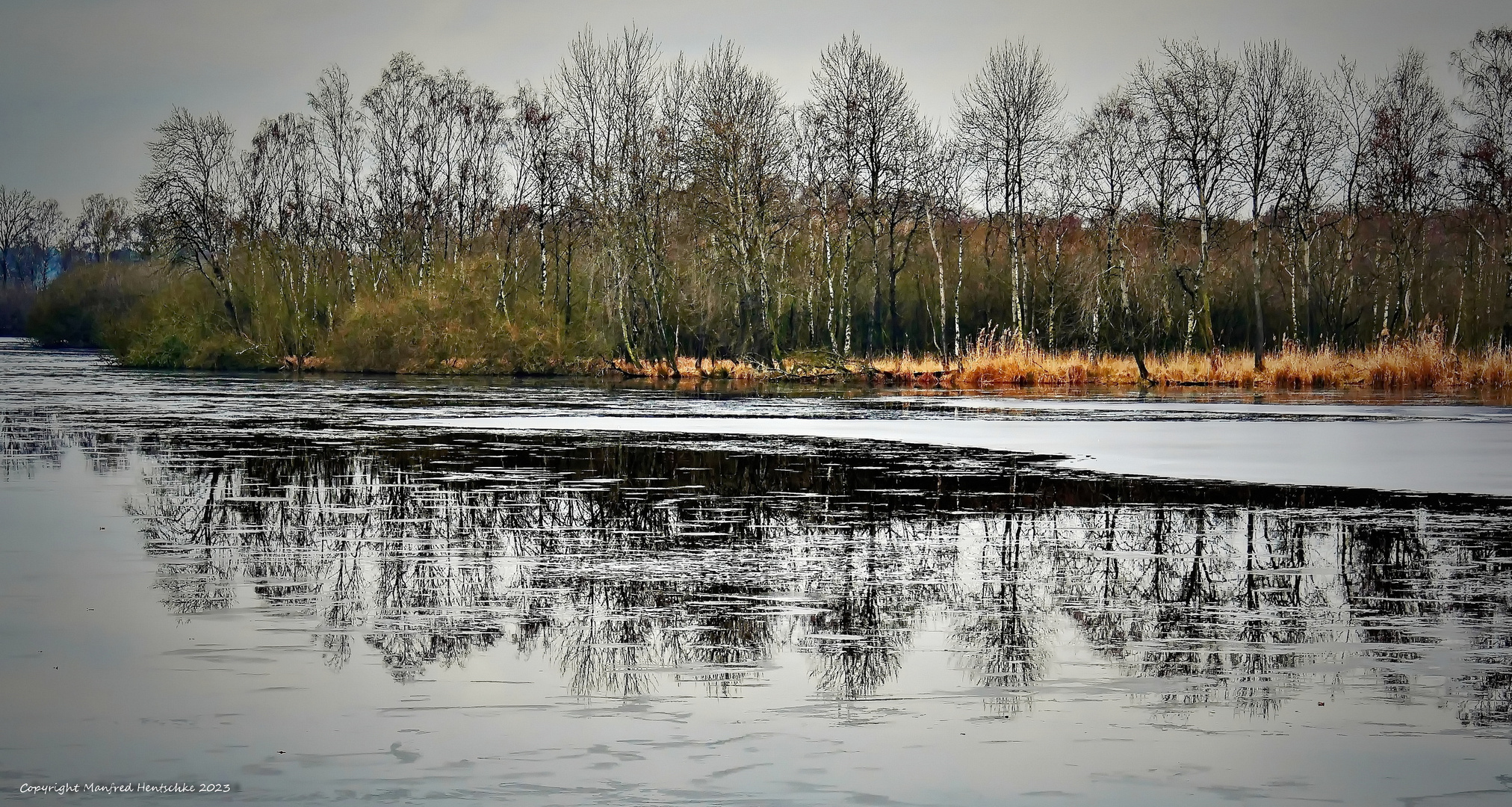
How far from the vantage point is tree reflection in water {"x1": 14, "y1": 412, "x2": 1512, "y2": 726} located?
20.8ft

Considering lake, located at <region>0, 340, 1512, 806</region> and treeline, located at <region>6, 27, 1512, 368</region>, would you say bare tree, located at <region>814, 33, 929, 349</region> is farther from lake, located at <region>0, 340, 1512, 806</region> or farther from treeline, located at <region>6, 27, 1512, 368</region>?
lake, located at <region>0, 340, 1512, 806</region>

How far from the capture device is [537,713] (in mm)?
5398

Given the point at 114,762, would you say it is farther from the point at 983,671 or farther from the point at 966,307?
the point at 966,307

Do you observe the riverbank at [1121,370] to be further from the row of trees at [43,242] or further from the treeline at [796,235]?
the row of trees at [43,242]

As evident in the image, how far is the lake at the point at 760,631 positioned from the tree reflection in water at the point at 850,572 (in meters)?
0.04

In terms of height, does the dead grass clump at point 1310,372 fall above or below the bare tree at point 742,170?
below

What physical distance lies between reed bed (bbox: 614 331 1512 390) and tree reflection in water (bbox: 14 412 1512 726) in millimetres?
24846

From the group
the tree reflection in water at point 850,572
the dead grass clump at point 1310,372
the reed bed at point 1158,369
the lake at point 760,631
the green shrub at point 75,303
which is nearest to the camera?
the lake at point 760,631

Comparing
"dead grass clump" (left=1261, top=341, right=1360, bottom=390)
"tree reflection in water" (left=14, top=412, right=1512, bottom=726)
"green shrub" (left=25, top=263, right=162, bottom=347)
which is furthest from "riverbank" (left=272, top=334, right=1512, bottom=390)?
"green shrub" (left=25, top=263, right=162, bottom=347)

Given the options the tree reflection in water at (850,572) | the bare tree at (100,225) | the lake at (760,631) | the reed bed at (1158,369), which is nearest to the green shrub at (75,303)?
the bare tree at (100,225)

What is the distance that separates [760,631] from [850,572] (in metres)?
1.80

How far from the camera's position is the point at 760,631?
22.8 ft

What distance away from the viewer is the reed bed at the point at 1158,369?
35.4 meters

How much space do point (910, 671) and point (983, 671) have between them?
0.32 meters
